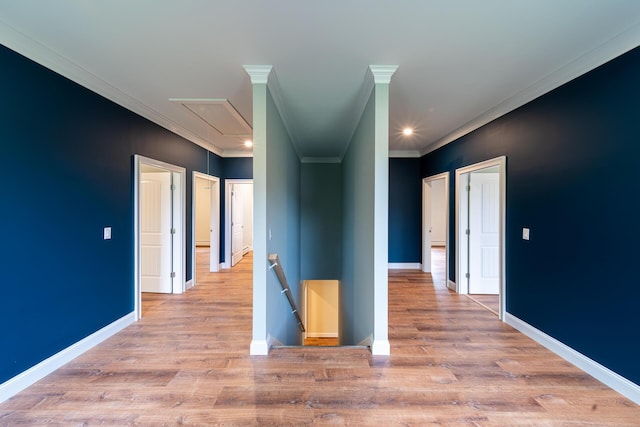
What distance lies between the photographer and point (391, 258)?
5656mm

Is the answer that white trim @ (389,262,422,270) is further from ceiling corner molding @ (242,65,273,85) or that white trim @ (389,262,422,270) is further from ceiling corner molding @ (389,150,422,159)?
ceiling corner molding @ (242,65,273,85)

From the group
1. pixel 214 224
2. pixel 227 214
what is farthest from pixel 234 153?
pixel 214 224

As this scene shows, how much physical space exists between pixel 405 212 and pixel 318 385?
4411 mm

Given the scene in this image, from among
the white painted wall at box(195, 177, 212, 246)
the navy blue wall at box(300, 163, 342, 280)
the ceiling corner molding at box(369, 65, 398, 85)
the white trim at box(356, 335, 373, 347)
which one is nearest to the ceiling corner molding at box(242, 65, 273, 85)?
the ceiling corner molding at box(369, 65, 398, 85)

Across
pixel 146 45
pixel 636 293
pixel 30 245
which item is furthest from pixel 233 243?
pixel 636 293

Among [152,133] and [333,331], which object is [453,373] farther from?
[333,331]

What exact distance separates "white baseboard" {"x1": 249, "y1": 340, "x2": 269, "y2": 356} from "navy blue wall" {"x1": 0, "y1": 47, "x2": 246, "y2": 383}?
5.15ft

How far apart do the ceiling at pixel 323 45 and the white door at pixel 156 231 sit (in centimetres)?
143

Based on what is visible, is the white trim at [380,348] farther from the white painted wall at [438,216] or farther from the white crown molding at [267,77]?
the white painted wall at [438,216]

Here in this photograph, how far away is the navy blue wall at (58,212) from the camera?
1835 millimetres

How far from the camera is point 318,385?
1.90 metres

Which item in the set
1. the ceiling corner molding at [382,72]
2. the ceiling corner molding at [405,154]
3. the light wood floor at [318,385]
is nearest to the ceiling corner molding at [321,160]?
the ceiling corner molding at [405,154]

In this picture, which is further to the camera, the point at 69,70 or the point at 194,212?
the point at 194,212

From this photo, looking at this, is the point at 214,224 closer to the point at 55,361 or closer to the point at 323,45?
the point at 55,361
